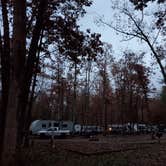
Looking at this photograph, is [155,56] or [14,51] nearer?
[14,51]

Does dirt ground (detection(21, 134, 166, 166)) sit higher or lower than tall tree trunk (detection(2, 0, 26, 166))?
lower

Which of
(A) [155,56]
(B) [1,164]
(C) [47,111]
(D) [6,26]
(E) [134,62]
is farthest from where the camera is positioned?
(C) [47,111]

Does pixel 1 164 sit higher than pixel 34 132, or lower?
lower

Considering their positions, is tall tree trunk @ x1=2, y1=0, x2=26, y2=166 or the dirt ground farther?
the dirt ground

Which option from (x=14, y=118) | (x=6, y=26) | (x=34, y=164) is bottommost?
(x=34, y=164)

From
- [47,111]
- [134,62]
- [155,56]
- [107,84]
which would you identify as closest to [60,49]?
[155,56]

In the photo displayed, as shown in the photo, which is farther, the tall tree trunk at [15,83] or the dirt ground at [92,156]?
the dirt ground at [92,156]

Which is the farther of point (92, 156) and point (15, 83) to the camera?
point (92, 156)

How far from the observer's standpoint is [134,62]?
6469 cm

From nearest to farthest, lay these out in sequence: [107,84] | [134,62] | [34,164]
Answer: [34,164]
[134,62]
[107,84]

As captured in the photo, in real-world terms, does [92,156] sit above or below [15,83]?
below

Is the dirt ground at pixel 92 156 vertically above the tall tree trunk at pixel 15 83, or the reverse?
the tall tree trunk at pixel 15 83

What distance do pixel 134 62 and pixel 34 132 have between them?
21.3m

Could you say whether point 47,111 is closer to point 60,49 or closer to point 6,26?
point 60,49
